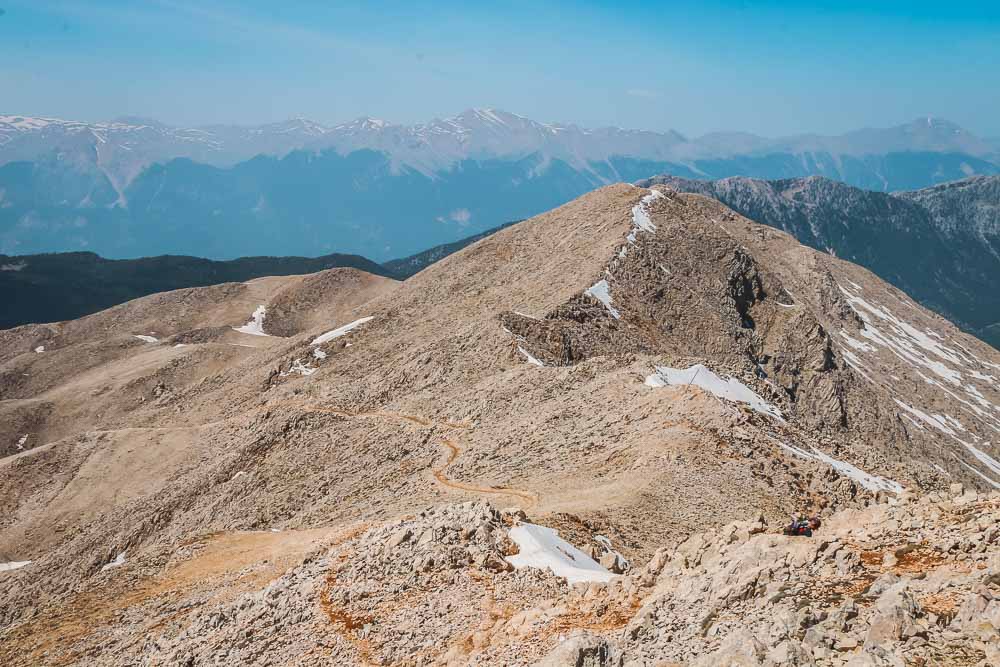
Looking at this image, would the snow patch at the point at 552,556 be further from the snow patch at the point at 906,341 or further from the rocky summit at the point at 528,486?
the snow patch at the point at 906,341

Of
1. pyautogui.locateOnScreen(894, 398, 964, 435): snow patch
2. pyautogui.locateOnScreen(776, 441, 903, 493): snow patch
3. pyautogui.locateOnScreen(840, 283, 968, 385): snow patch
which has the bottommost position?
pyautogui.locateOnScreen(894, 398, 964, 435): snow patch

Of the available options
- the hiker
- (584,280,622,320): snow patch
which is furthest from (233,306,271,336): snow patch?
the hiker

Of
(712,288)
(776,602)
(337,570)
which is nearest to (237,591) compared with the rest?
(337,570)

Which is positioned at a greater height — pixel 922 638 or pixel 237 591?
pixel 922 638

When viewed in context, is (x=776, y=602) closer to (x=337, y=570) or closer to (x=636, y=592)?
(x=636, y=592)

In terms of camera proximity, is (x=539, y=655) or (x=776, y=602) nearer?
(x=776, y=602)

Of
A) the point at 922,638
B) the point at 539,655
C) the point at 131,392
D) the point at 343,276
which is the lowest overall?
the point at 131,392

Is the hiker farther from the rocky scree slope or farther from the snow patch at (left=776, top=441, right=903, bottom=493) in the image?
the snow patch at (left=776, top=441, right=903, bottom=493)
